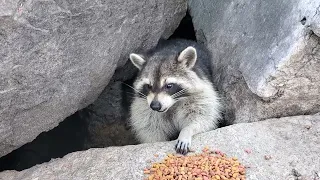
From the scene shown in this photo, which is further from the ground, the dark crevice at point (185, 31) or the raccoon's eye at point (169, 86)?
the dark crevice at point (185, 31)

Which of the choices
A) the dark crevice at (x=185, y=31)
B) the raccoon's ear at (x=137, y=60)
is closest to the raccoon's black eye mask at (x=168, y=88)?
the raccoon's ear at (x=137, y=60)

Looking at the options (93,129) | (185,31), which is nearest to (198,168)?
(93,129)

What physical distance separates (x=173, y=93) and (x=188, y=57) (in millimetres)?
296

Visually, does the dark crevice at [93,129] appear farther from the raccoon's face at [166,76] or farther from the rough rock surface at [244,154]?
the rough rock surface at [244,154]

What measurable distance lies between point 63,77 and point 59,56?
17 cm

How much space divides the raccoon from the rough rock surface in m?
0.39

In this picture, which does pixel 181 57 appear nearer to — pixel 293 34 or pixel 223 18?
pixel 223 18

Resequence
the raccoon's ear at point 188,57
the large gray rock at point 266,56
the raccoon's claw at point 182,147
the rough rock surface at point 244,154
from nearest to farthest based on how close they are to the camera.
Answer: the rough rock surface at point 244,154
the large gray rock at point 266,56
the raccoon's claw at point 182,147
the raccoon's ear at point 188,57

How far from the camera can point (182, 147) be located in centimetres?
312

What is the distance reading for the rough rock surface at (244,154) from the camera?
2865 millimetres

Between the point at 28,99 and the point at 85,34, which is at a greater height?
the point at 85,34

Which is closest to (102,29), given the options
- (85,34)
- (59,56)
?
(85,34)

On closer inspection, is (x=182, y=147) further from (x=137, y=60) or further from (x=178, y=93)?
(x=137, y=60)

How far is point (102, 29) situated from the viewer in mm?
3125
